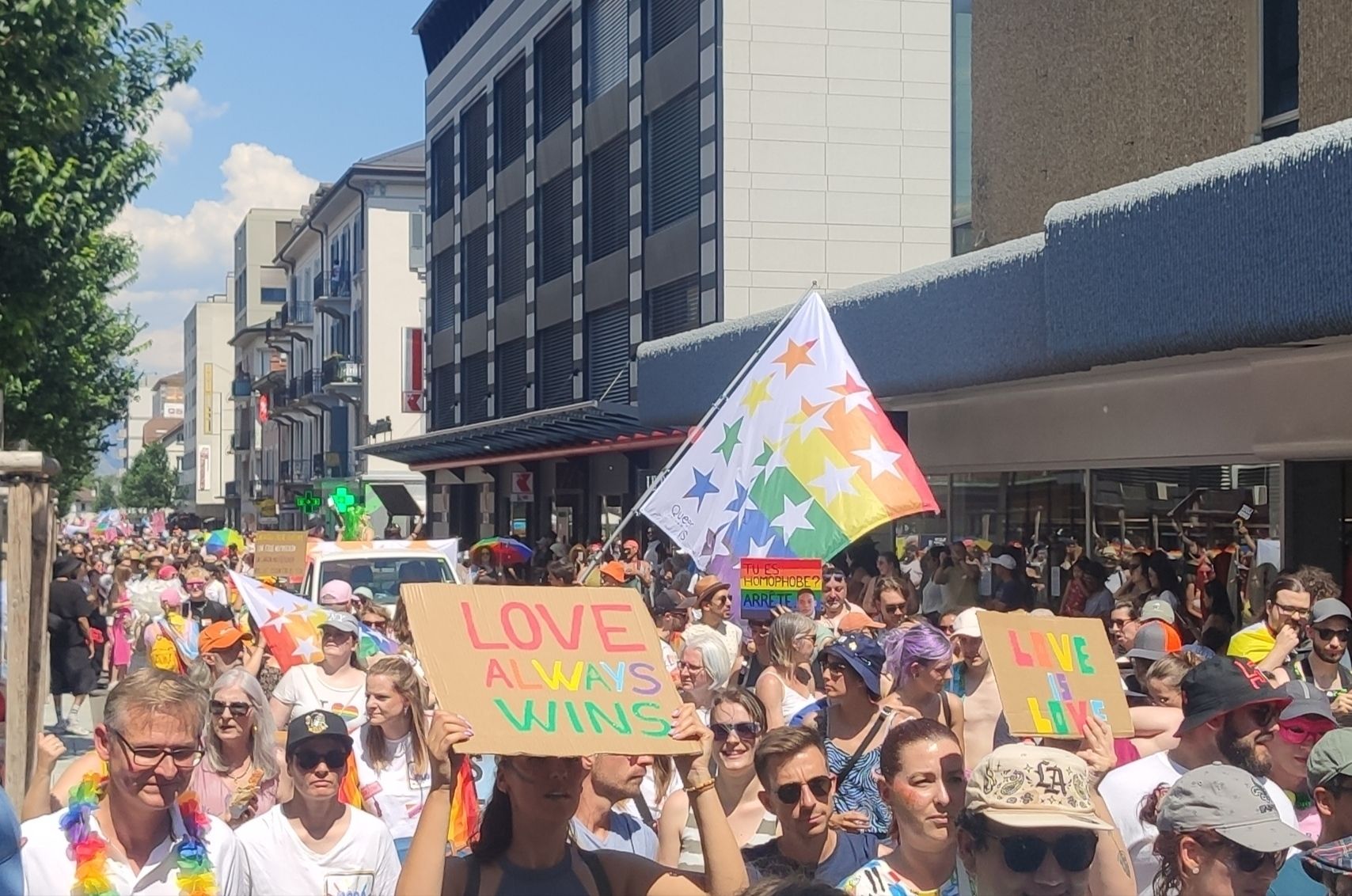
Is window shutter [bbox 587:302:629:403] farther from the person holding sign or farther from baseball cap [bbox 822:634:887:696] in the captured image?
the person holding sign

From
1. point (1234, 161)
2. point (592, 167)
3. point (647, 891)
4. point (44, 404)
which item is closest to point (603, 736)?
point (647, 891)

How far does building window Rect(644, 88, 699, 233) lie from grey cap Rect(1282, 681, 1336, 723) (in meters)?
22.5

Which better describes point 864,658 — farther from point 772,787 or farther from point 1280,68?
point 1280,68

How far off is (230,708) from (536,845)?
9.56ft

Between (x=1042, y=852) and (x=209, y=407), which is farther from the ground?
(x=209, y=407)

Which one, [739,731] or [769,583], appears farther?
[769,583]

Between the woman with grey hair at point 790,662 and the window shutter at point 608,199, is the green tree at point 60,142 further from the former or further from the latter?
the window shutter at point 608,199

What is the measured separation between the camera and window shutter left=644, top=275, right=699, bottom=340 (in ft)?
92.6

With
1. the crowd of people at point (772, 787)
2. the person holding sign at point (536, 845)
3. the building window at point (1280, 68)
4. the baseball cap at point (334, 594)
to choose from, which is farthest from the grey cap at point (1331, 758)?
the building window at point (1280, 68)

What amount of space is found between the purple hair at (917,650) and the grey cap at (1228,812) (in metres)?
2.45

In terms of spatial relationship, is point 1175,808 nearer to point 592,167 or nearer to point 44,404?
point 44,404

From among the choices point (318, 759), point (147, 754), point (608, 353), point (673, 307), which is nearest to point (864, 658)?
point (318, 759)

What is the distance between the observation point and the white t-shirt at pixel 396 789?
259 inches

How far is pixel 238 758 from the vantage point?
6.45 meters
